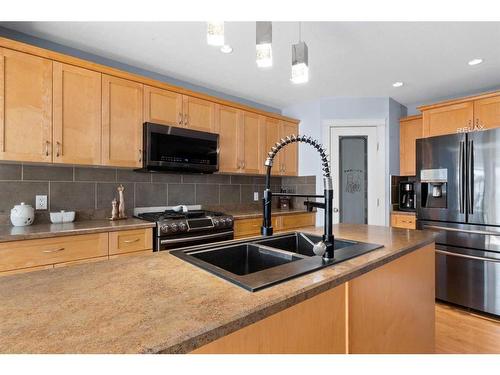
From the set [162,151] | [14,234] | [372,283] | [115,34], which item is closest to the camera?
[372,283]

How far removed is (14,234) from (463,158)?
3.75m

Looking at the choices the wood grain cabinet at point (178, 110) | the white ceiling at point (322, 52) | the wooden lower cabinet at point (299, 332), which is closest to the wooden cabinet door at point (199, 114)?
the wood grain cabinet at point (178, 110)

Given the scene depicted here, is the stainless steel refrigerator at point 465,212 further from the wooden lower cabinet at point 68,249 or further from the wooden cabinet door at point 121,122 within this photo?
the wooden cabinet door at point 121,122

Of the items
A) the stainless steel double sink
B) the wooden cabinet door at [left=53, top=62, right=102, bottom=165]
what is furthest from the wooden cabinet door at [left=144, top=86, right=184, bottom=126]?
the stainless steel double sink

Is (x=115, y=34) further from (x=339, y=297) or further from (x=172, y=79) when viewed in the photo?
(x=339, y=297)

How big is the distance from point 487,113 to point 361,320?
3067 millimetres

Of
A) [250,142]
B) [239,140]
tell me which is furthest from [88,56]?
[250,142]

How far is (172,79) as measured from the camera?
308 centimetres

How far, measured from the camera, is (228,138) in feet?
10.7

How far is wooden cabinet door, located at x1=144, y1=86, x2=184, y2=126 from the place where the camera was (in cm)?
262

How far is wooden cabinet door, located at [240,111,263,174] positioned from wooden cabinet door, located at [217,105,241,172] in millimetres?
83
